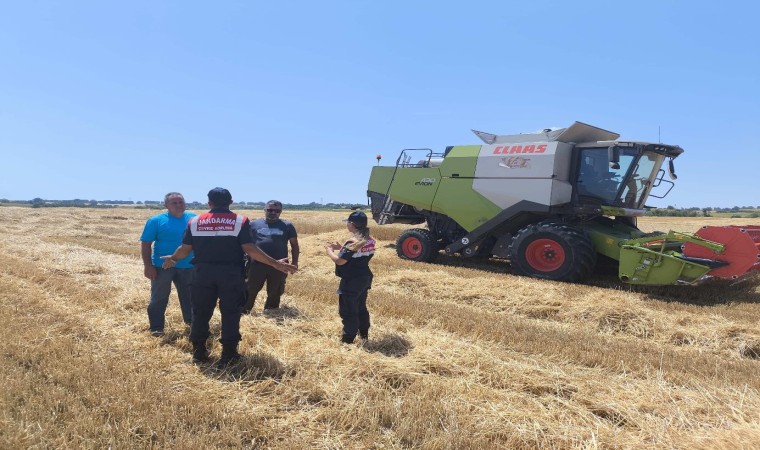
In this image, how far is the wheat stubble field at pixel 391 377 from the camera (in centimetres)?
283

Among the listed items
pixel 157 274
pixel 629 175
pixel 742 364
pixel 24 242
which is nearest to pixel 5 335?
pixel 157 274

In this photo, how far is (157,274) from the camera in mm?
4773

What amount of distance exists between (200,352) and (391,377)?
1.69m

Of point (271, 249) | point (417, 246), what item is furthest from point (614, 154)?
point (271, 249)

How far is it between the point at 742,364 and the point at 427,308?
11.2ft

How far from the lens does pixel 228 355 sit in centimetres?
396

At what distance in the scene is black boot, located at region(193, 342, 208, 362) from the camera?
13.2 ft

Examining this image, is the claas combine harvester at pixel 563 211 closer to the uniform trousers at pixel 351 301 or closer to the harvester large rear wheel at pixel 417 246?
the harvester large rear wheel at pixel 417 246

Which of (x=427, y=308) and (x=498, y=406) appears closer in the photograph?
(x=498, y=406)

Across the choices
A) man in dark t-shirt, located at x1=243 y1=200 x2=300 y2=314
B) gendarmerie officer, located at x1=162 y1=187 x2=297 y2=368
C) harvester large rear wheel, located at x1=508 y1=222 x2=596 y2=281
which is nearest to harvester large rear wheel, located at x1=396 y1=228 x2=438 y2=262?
harvester large rear wheel, located at x1=508 y1=222 x2=596 y2=281

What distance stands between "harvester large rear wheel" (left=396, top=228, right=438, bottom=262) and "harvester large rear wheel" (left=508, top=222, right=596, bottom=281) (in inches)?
84.7

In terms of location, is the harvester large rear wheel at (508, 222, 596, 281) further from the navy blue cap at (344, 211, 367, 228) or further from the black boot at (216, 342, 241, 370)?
the black boot at (216, 342, 241, 370)

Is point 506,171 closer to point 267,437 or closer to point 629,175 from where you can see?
point 629,175

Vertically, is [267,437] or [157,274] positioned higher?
[157,274]
